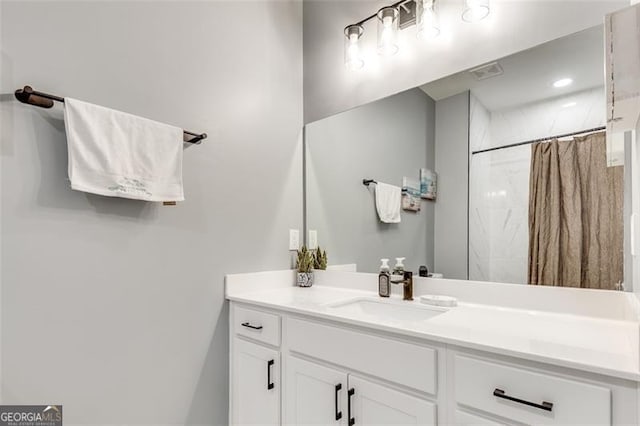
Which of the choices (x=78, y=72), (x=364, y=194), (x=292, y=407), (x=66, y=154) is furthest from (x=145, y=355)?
(x=364, y=194)

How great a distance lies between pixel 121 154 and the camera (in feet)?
4.15

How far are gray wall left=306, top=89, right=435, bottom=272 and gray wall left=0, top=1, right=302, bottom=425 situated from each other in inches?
8.1

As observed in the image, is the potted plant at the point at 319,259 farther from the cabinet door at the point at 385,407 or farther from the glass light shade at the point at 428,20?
the glass light shade at the point at 428,20

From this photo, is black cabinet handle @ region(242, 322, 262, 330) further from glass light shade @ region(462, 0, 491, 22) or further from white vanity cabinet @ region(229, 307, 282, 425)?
glass light shade @ region(462, 0, 491, 22)

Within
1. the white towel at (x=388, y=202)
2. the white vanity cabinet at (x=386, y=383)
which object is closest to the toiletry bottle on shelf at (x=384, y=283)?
the white towel at (x=388, y=202)

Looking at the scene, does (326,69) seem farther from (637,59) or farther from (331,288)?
(637,59)

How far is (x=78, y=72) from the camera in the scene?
1229 millimetres

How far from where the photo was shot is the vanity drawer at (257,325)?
1.41m

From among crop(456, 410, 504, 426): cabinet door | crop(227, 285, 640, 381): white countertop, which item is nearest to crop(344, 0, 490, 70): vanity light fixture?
crop(227, 285, 640, 381): white countertop

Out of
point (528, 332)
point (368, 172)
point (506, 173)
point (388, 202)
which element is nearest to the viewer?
point (528, 332)

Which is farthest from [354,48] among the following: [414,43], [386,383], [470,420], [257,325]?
[470,420]

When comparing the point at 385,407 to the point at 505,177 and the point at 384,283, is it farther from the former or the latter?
the point at 505,177

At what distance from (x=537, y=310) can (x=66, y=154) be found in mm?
1767

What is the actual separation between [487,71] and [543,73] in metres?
0.20
